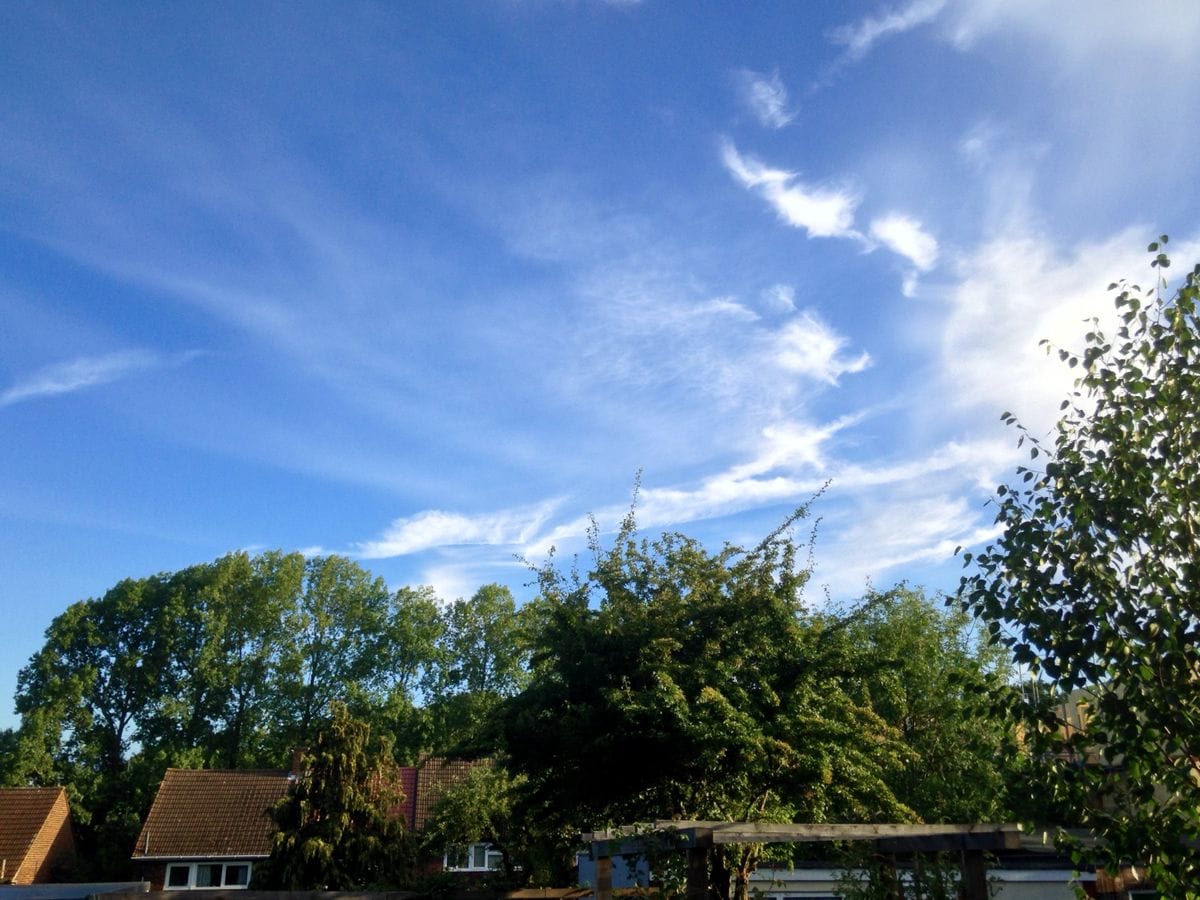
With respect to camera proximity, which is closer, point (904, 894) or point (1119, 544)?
point (1119, 544)

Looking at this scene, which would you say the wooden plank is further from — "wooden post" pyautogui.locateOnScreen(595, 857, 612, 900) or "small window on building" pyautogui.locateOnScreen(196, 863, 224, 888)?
"small window on building" pyautogui.locateOnScreen(196, 863, 224, 888)

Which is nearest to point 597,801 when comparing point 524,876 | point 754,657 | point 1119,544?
point 754,657

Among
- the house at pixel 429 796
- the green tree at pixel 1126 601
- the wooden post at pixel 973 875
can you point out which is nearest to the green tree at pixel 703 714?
the wooden post at pixel 973 875

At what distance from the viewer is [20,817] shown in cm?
3888

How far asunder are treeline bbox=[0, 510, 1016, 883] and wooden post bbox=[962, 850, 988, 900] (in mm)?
1441

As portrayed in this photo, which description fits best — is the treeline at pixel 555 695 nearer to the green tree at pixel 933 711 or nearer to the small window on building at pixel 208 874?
the green tree at pixel 933 711

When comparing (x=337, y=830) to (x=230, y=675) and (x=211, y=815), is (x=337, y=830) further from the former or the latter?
(x=230, y=675)

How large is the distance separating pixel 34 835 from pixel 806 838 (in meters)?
39.2

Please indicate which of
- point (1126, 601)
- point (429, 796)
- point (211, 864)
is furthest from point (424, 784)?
point (1126, 601)

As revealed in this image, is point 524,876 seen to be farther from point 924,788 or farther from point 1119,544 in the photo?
point 1119,544

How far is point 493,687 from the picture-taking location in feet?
167

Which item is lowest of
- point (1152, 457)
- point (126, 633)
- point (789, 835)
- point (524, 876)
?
point (524, 876)

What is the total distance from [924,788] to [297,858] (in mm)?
17882

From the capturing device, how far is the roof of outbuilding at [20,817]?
37.3 m
